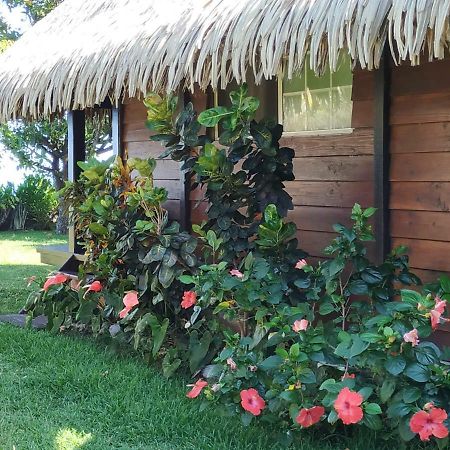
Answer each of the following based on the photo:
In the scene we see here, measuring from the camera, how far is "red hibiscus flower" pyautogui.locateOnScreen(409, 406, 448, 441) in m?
2.72

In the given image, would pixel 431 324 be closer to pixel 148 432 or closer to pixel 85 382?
pixel 148 432

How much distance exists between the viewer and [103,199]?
199 inches

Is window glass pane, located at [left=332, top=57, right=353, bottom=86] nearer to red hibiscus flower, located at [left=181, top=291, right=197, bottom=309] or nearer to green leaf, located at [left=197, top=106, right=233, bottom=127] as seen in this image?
green leaf, located at [left=197, top=106, right=233, bottom=127]

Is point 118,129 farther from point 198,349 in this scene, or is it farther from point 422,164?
point 422,164

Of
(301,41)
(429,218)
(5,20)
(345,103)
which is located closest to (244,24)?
(301,41)

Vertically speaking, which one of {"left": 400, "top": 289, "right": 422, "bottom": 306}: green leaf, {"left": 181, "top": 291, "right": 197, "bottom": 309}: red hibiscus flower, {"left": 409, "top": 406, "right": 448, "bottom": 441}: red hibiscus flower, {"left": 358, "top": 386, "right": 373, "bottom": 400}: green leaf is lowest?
{"left": 409, "top": 406, "right": 448, "bottom": 441}: red hibiscus flower

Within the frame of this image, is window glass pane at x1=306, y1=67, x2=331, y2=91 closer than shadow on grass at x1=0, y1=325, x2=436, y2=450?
No

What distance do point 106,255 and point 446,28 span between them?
2.93 m

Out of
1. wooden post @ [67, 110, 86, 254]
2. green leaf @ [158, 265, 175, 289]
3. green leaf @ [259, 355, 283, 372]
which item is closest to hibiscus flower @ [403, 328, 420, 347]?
green leaf @ [259, 355, 283, 372]

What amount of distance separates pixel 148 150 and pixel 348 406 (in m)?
3.74

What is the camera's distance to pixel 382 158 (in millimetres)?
4137

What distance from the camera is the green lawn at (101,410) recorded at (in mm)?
3354

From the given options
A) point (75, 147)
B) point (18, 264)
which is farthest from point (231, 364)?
point (18, 264)

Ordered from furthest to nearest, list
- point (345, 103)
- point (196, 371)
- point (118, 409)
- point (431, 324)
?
point (345, 103) < point (196, 371) < point (118, 409) < point (431, 324)
